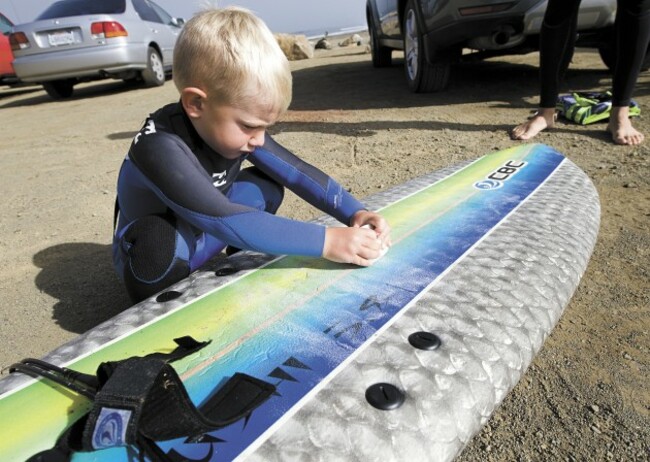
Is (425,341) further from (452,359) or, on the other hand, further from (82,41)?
(82,41)

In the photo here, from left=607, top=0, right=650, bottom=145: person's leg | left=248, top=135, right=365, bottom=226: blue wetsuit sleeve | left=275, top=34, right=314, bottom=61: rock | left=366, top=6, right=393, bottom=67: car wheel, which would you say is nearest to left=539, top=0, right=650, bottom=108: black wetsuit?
left=607, top=0, right=650, bottom=145: person's leg

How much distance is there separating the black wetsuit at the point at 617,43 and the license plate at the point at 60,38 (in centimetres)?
578

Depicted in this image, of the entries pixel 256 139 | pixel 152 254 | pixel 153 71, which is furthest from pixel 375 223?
pixel 153 71

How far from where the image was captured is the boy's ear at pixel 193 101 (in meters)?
1.26

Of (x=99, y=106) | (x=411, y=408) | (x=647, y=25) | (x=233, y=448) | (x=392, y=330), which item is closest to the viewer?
(x=233, y=448)

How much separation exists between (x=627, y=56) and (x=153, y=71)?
6.18 m

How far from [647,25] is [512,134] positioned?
93 centimetres

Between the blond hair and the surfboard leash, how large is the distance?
697 millimetres

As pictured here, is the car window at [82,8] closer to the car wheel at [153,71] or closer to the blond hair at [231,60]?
the car wheel at [153,71]

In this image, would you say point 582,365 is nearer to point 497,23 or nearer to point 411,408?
point 411,408

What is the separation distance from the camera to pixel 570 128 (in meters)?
3.37

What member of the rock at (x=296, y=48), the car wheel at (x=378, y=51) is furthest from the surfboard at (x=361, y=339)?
the rock at (x=296, y=48)

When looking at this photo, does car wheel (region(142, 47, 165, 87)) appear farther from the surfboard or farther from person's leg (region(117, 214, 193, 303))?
the surfboard

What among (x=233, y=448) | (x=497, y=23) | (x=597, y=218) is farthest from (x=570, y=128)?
(x=233, y=448)
